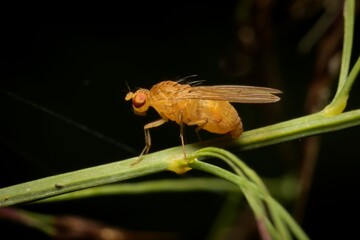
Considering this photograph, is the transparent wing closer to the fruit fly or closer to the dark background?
the fruit fly

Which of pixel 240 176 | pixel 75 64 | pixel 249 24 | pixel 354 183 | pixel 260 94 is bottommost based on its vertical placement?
Answer: pixel 240 176

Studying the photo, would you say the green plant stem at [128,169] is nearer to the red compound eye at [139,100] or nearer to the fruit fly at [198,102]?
the fruit fly at [198,102]

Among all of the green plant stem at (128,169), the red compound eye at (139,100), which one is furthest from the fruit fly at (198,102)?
the green plant stem at (128,169)

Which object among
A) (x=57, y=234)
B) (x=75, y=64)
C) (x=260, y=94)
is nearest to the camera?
(x=260, y=94)

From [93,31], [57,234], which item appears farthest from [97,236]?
[93,31]

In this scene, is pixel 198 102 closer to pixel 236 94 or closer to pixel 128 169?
pixel 236 94

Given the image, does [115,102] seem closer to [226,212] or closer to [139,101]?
[226,212]

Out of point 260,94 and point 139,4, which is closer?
point 260,94
